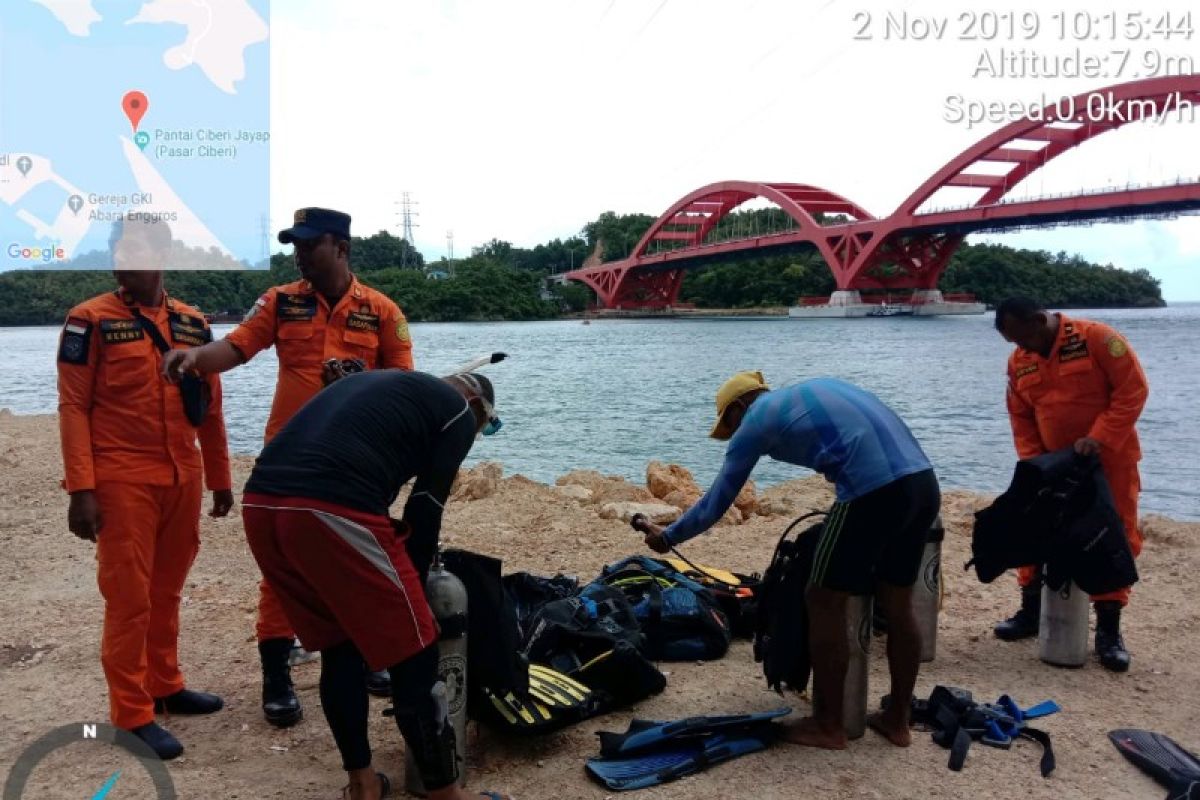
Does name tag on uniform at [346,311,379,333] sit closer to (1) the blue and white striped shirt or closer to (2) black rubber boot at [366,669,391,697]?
(2) black rubber boot at [366,669,391,697]

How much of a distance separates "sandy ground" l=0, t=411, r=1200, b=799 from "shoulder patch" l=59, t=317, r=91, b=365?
4.66ft

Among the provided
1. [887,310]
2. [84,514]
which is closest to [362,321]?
[84,514]

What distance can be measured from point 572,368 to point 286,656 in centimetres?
3142

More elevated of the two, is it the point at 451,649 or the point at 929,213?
the point at 929,213

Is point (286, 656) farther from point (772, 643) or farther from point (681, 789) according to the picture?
point (772, 643)

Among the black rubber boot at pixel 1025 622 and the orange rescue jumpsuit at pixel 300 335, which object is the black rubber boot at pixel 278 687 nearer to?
the orange rescue jumpsuit at pixel 300 335

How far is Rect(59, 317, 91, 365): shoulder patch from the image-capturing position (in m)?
3.16

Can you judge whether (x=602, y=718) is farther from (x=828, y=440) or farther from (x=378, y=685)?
(x=828, y=440)

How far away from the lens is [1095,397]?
431 cm

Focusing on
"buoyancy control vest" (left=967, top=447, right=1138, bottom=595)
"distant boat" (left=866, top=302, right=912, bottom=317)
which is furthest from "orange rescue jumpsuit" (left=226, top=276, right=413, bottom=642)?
"distant boat" (left=866, top=302, right=912, bottom=317)

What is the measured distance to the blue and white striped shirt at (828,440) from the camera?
3.06 metres

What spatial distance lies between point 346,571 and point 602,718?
5.26ft

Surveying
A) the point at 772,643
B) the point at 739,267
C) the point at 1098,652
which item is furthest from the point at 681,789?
the point at 739,267

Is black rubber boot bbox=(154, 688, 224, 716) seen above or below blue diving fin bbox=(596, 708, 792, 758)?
below
